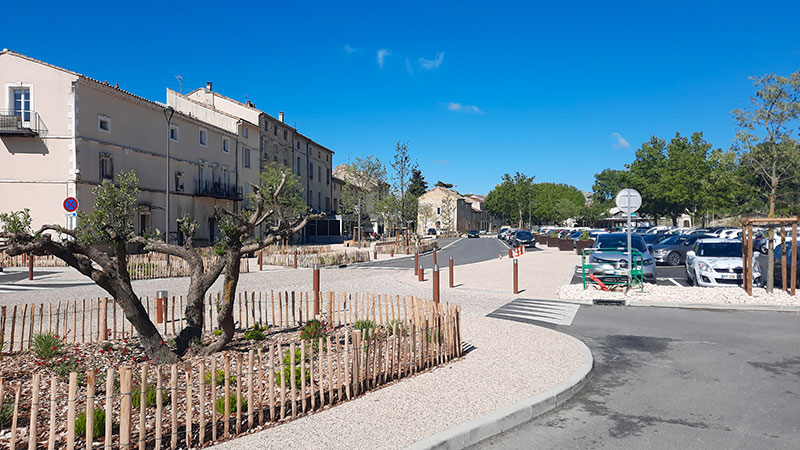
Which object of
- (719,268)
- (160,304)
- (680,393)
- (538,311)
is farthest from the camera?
(719,268)

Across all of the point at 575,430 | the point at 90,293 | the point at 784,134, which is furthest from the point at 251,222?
the point at 784,134

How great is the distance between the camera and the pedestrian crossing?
1066 cm

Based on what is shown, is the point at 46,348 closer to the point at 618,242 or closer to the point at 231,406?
the point at 231,406

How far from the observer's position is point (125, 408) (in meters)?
3.94

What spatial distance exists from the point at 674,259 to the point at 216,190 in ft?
108

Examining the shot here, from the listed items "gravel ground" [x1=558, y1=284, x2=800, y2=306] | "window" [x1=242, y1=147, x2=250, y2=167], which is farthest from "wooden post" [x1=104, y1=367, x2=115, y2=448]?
"window" [x1=242, y1=147, x2=250, y2=167]

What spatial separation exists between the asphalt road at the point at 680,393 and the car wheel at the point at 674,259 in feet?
49.8

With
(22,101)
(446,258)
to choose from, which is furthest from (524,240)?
(22,101)

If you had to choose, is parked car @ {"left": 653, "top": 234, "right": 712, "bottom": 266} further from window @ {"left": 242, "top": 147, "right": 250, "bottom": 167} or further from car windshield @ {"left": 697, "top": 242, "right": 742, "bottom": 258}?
window @ {"left": 242, "top": 147, "right": 250, "bottom": 167}

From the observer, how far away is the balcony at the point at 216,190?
39406 millimetres

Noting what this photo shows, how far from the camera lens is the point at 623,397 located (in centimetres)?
582

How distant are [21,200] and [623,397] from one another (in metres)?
32.7

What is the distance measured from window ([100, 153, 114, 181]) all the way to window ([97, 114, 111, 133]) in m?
1.49

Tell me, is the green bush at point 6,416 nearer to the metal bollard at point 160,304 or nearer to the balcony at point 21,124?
the metal bollard at point 160,304
